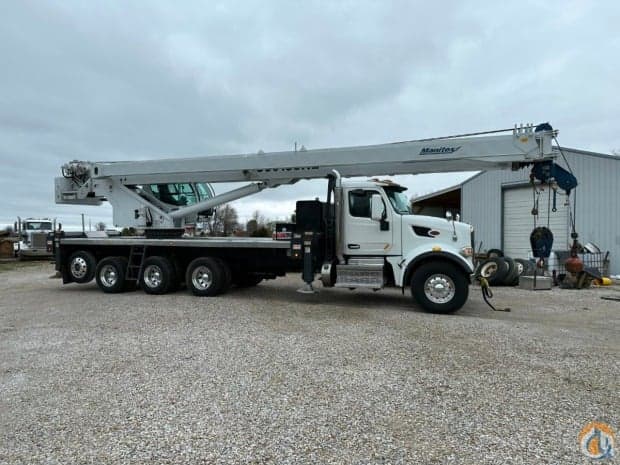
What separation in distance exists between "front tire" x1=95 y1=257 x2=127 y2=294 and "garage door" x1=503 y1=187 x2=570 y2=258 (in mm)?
13890

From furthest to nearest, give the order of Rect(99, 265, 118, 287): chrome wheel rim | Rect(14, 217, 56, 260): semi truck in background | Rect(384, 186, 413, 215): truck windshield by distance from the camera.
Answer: Rect(14, 217, 56, 260): semi truck in background, Rect(99, 265, 118, 287): chrome wheel rim, Rect(384, 186, 413, 215): truck windshield

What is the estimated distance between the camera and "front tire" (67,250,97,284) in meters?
11.2

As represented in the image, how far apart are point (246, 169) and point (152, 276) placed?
11.2ft

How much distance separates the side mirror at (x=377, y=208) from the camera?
8727mm

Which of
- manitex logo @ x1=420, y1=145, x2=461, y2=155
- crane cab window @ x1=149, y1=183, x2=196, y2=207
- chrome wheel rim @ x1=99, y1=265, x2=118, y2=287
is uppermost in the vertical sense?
manitex logo @ x1=420, y1=145, x2=461, y2=155

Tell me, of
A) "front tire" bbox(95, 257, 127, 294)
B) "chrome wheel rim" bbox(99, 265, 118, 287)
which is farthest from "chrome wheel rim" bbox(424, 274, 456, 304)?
"chrome wheel rim" bbox(99, 265, 118, 287)

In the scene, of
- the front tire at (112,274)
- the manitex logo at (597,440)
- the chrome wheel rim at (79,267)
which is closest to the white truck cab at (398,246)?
the manitex logo at (597,440)

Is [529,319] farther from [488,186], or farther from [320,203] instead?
[488,186]

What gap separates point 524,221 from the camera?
54.8ft

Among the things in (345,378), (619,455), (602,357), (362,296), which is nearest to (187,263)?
(362,296)

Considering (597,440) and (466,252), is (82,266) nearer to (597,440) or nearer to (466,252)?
(466,252)

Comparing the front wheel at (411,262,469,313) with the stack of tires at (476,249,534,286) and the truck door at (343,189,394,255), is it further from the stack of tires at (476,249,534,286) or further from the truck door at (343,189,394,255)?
the stack of tires at (476,249,534,286)

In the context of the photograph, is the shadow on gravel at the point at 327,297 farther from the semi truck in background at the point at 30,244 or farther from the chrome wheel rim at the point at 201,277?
the semi truck in background at the point at 30,244

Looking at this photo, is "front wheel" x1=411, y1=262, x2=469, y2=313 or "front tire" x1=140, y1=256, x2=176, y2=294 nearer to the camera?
"front wheel" x1=411, y1=262, x2=469, y2=313
